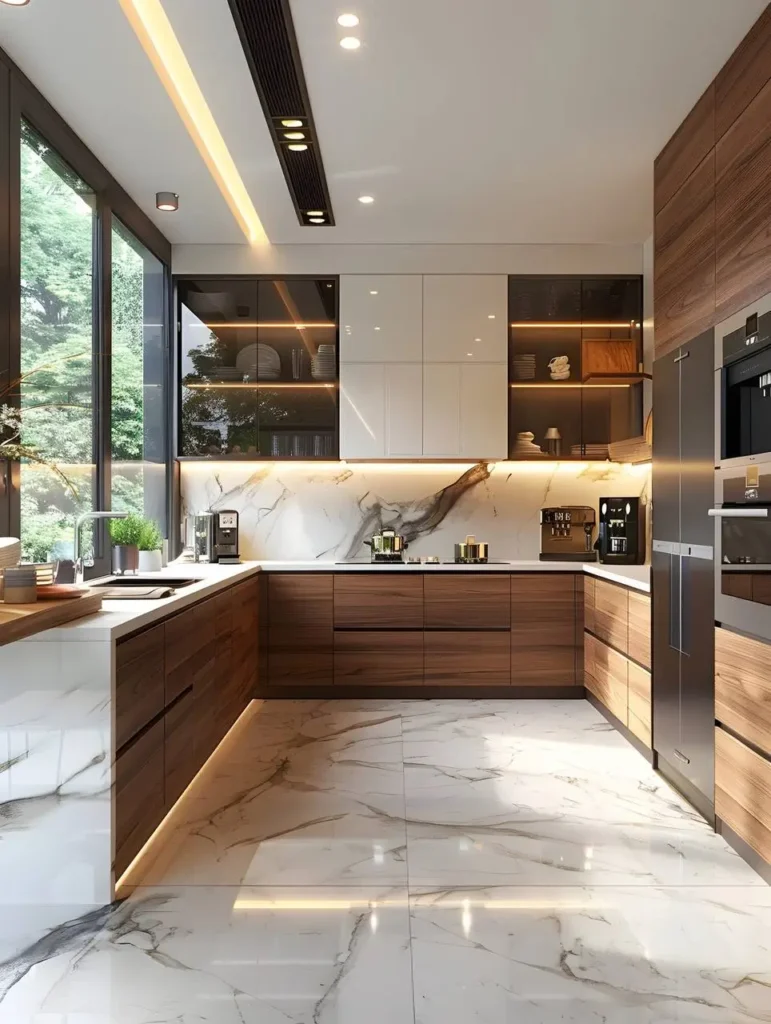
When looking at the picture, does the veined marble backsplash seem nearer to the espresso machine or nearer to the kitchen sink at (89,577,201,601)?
the espresso machine

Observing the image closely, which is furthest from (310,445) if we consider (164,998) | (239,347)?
(164,998)

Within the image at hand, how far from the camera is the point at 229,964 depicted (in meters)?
1.92

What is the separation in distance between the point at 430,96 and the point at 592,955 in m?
2.91

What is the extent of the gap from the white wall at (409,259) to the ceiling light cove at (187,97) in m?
0.37

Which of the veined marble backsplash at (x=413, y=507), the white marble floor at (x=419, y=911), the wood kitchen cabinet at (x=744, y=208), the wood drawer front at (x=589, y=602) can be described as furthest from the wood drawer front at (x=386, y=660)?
the wood kitchen cabinet at (x=744, y=208)

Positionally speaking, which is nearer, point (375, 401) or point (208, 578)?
point (208, 578)

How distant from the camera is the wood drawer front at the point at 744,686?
2.36 m

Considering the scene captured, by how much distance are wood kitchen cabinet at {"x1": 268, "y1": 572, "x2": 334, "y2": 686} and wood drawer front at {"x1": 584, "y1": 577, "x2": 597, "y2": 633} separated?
1444mm

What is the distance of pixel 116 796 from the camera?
221 cm

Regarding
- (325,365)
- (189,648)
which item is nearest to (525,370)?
(325,365)

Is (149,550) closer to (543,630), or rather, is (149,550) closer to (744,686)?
(543,630)

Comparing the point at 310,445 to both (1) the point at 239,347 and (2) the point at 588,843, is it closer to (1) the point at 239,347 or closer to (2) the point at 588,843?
(1) the point at 239,347

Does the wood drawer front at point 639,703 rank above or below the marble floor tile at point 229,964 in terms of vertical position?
above

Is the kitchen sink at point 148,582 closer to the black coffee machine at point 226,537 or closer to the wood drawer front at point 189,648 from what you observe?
the wood drawer front at point 189,648
